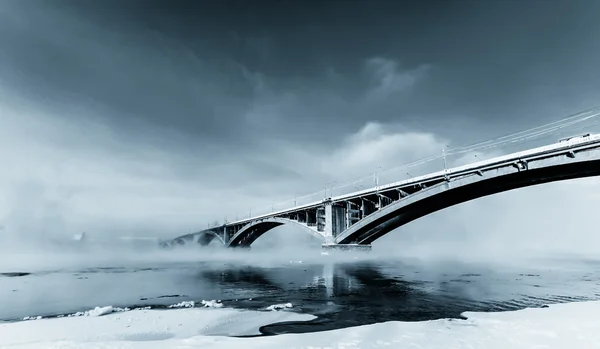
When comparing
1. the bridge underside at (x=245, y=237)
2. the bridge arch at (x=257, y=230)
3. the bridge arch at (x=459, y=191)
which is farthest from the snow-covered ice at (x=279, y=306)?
the bridge underside at (x=245, y=237)

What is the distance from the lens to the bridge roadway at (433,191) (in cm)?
2950

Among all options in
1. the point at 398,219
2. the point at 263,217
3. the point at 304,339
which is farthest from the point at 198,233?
the point at 304,339

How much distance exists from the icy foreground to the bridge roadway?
24.8 metres

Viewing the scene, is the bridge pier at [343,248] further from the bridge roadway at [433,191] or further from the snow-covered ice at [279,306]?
the snow-covered ice at [279,306]

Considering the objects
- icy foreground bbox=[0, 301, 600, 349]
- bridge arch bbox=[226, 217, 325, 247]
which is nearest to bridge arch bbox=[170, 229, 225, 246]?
bridge arch bbox=[226, 217, 325, 247]

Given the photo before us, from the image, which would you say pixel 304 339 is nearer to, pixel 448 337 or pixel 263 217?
pixel 448 337

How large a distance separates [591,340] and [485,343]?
2.41 metres

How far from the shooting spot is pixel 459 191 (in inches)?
1610

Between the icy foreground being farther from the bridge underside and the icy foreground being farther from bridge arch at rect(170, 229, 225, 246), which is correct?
bridge arch at rect(170, 229, 225, 246)

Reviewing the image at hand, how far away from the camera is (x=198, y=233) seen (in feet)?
454

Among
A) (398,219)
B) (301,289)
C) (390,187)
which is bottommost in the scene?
(301,289)

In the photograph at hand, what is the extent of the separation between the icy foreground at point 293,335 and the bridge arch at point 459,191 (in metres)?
26.9

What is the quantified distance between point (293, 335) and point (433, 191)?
126 ft

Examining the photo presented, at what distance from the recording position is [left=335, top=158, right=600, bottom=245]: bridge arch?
32.0m
